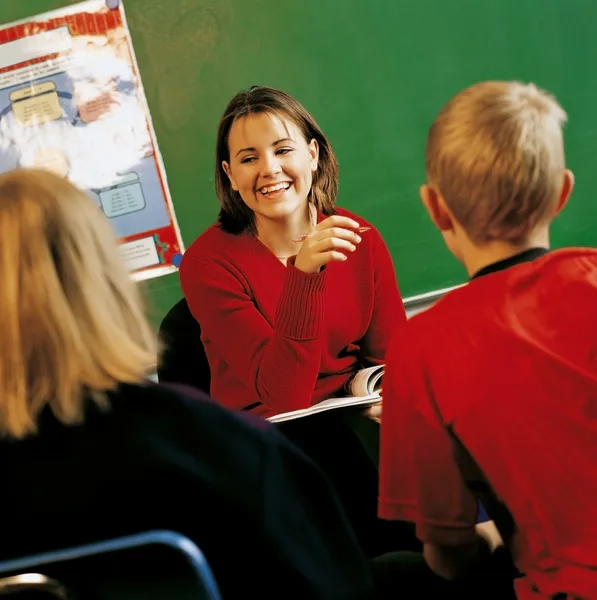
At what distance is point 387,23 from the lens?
195cm

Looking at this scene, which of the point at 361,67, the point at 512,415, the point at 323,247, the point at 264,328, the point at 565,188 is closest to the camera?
the point at 512,415

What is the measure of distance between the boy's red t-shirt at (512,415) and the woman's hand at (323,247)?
0.46m

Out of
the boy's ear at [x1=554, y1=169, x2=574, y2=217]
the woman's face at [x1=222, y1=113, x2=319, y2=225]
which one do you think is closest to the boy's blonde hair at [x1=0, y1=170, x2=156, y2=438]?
the boy's ear at [x1=554, y1=169, x2=574, y2=217]

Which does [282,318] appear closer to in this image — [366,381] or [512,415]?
[366,381]

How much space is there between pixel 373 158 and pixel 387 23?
0.36m

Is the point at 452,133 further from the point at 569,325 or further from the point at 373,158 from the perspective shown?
the point at 373,158

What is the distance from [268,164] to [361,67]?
601 mm

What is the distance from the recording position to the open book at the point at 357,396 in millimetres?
1166

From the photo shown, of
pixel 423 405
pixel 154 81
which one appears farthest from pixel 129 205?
pixel 423 405

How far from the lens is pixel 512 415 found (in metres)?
0.79

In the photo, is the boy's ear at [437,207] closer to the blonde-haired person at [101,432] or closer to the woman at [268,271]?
the blonde-haired person at [101,432]

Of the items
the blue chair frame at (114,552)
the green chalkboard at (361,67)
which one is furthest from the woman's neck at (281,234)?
the blue chair frame at (114,552)

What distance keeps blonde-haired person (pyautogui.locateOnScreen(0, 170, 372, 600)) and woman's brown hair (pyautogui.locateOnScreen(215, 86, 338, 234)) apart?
82 cm

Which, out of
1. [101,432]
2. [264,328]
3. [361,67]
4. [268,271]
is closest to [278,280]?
[268,271]
